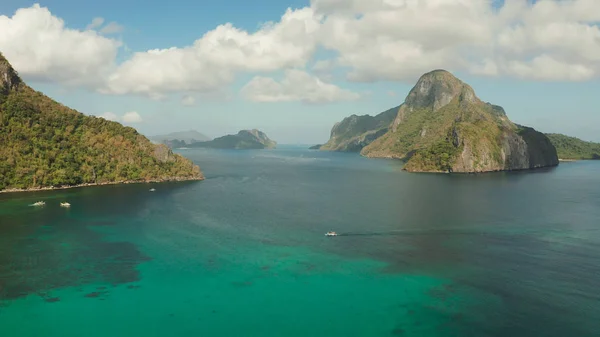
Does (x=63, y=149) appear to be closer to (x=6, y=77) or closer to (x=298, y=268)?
(x=6, y=77)

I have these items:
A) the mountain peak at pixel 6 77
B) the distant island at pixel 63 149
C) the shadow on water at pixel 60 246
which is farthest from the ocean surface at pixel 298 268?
the mountain peak at pixel 6 77

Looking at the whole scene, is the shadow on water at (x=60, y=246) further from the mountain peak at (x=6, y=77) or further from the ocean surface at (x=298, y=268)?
the mountain peak at (x=6, y=77)

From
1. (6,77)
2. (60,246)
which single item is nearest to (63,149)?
(6,77)

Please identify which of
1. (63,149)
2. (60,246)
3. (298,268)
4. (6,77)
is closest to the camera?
(298,268)

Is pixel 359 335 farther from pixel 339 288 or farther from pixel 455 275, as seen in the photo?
pixel 455 275

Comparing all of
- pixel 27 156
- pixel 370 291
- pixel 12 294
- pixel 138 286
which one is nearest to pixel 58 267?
pixel 12 294

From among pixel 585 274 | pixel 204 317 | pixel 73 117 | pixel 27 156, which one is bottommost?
pixel 204 317
